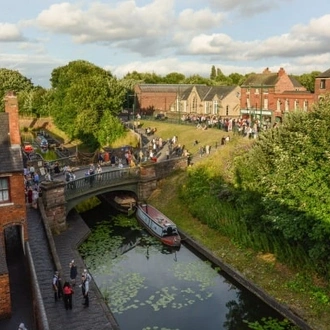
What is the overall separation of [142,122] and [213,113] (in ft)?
50.3

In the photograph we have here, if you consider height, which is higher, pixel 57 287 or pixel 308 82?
pixel 308 82

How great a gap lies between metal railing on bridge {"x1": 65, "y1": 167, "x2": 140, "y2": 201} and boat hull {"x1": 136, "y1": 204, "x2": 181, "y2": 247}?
3.27m

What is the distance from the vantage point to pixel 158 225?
31.6 m

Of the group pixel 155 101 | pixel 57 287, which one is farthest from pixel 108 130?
pixel 57 287

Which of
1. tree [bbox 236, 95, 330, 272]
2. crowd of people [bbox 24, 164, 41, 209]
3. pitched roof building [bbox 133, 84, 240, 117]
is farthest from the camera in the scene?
pitched roof building [bbox 133, 84, 240, 117]

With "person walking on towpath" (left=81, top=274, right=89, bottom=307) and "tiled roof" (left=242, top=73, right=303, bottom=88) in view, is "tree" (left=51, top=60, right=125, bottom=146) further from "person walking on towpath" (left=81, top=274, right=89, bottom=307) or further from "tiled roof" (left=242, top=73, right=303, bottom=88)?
"person walking on towpath" (left=81, top=274, right=89, bottom=307)

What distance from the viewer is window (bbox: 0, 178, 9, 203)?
23.1 metres

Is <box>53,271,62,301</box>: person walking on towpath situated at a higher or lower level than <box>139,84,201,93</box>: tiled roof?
lower

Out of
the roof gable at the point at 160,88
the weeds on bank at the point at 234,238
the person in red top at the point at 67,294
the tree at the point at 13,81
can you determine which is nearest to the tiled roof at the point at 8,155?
the person in red top at the point at 67,294

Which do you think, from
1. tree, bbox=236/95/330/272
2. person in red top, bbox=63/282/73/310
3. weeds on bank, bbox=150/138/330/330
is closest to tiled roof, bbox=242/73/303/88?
weeds on bank, bbox=150/138/330/330

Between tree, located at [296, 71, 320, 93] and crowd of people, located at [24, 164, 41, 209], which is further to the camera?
tree, located at [296, 71, 320, 93]

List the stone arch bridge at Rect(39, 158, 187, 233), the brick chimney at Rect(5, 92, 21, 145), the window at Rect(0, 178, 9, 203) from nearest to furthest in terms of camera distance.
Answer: the window at Rect(0, 178, 9, 203) < the brick chimney at Rect(5, 92, 21, 145) < the stone arch bridge at Rect(39, 158, 187, 233)

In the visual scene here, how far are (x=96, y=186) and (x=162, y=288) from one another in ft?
43.2

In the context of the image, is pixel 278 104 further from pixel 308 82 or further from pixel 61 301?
pixel 61 301
